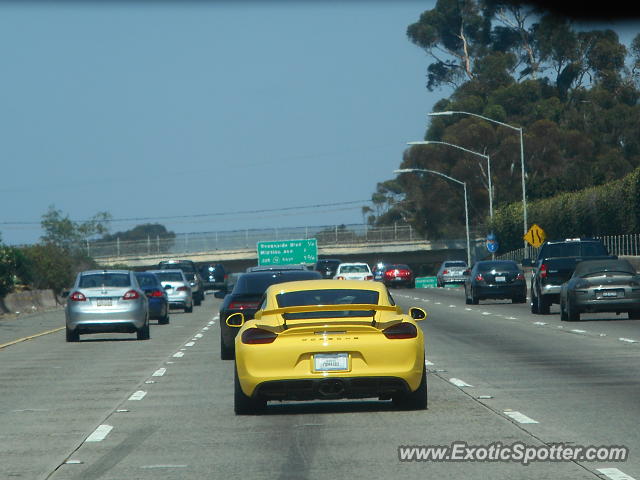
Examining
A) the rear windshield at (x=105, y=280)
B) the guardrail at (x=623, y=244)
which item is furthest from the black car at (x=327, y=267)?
the rear windshield at (x=105, y=280)

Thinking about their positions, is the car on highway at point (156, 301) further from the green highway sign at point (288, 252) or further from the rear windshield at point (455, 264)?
the green highway sign at point (288, 252)

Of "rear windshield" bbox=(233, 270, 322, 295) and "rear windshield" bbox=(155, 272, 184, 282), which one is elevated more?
"rear windshield" bbox=(233, 270, 322, 295)

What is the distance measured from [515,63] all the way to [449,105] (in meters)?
6.70

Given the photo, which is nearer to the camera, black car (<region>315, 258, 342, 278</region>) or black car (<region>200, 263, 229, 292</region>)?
black car (<region>315, 258, 342, 278</region>)

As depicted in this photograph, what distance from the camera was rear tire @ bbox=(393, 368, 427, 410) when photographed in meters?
14.0

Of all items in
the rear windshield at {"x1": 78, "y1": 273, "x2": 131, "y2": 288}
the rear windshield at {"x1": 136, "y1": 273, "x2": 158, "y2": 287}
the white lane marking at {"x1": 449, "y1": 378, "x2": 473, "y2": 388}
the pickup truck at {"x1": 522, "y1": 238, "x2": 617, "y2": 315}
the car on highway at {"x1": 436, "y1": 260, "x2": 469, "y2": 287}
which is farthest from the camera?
the car on highway at {"x1": 436, "y1": 260, "x2": 469, "y2": 287}

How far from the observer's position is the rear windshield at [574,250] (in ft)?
130

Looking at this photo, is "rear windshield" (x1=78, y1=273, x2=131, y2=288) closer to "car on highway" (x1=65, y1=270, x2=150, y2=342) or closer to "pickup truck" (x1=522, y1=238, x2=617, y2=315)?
"car on highway" (x1=65, y1=270, x2=150, y2=342)

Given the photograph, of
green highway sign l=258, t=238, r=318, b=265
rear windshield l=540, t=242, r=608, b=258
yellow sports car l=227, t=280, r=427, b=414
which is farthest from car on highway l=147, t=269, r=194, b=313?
green highway sign l=258, t=238, r=318, b=265

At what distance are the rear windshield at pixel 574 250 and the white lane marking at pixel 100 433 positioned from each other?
27.5 m

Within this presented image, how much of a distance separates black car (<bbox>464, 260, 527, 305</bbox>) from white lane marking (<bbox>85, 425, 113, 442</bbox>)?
115 ft

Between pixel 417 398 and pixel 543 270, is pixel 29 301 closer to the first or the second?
pixel 543 270

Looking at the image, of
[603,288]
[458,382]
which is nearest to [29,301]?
[603,288]

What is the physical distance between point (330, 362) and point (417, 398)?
1.12m
